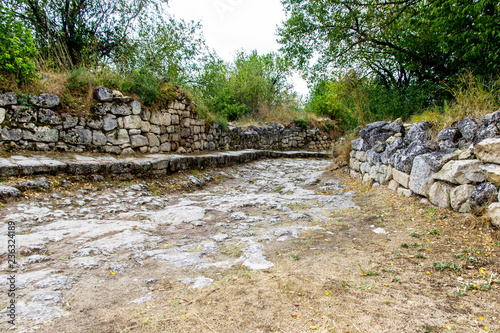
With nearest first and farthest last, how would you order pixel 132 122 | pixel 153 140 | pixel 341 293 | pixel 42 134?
1. pixel 341 293
2. pixel 42 134
3. pixel 132 122
4. pixel 153 140

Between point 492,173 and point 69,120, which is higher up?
point 69,120

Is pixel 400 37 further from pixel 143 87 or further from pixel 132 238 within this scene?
pixel 132 238

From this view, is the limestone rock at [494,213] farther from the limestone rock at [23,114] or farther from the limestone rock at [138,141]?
the limestone rock at [23,114]

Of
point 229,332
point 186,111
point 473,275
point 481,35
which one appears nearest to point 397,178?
point 473,275

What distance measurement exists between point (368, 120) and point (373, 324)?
755 cm

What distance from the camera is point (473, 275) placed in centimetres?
210

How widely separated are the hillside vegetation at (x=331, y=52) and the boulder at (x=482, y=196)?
134 cm

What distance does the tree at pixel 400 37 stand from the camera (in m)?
5.70

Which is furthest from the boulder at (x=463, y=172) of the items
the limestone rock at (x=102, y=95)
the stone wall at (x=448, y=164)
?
the limestone rock at (x=102, y=95)

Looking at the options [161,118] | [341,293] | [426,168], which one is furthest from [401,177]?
[161,118]

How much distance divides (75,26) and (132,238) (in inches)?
333

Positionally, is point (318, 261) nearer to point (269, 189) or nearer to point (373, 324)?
point (373, 324)

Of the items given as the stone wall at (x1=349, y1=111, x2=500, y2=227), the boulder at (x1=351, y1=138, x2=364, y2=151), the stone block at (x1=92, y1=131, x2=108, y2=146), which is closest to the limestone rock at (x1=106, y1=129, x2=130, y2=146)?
the stone block at (x1=92, y1=131, x2=108, y2=146)

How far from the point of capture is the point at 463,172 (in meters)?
3.06
